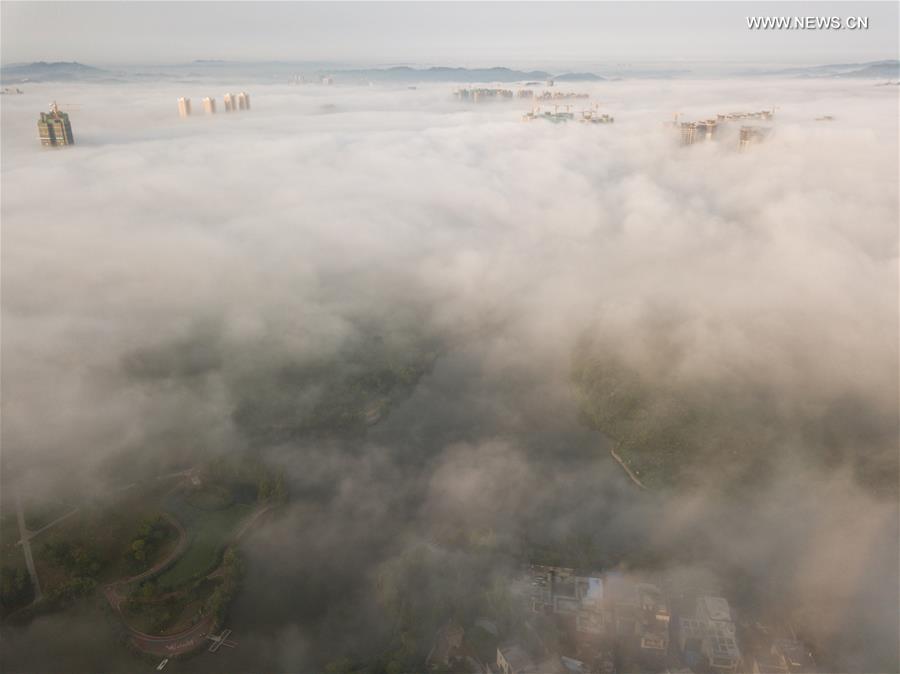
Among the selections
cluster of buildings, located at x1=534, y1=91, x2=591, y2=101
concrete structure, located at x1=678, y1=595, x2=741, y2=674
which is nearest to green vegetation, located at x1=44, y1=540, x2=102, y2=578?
concrete structure, located at x1=678, y1=595, x2=741, y2=674

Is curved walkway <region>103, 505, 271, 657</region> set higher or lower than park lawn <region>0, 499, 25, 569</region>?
lower

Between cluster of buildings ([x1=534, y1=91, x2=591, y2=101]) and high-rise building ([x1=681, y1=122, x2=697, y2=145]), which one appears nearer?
high-rise building ([x1=681, y1=122, x2=697, y2=145])

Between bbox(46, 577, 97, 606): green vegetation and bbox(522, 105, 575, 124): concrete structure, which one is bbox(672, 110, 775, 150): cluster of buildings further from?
bbox(46, 577, 97, 606): green vegetation

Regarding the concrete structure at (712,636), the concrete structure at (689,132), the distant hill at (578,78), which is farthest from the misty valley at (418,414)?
the distant hill at (578,78)

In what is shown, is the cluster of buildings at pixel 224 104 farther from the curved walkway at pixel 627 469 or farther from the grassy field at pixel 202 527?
the curved walkway at pixel 627 469

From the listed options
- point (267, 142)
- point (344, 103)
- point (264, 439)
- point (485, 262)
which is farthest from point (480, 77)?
point (264, 439)
